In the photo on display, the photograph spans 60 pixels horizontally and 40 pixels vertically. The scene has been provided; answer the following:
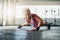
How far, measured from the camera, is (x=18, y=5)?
59.4 inches

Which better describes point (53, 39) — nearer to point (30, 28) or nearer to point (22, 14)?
point (30, 28)

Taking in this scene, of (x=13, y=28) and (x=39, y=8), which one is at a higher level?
(x=39, y=8)

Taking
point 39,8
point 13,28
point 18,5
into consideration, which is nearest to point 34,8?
point 39,8

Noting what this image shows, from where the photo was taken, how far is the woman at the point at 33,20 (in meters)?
1.51

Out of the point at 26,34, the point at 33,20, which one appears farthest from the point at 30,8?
the point at 26,34

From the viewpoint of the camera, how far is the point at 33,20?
1521 millimetres

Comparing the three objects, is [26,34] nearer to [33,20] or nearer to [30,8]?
[33,20]

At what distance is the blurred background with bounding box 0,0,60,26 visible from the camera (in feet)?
4.91

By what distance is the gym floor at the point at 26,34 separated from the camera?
1.49 m

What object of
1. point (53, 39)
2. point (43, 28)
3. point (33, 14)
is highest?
point (33, 14)

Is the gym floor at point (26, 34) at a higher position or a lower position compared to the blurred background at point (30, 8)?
lower

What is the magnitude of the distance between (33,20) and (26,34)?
0.16 m

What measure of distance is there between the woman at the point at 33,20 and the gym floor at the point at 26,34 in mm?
48

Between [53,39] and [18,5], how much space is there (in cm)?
49
